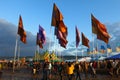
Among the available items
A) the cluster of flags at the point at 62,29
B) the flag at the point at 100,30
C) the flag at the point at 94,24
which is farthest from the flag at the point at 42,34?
the flag at the point at 100,30

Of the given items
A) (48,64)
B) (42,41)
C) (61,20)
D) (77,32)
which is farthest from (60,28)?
(42,41)

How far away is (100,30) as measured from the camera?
36.0m

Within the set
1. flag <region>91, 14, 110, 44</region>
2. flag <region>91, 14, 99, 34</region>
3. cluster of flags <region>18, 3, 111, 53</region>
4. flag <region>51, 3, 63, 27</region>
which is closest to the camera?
flag <region>51, 3, 63, 27</region>

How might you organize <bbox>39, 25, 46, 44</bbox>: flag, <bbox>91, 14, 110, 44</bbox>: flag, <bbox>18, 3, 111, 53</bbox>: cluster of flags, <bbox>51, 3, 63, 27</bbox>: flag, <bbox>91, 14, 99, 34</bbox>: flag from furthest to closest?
<bbox>39, 25, 46, 44</bbox>: flag → <bbox>91, 14, 99, 34</bbox>: flag → <bbox>91, 14, 110, 44</bbox>: flag → <bbox>18, 3, 111, 53</bbox>: cluster of flags → <bbox>51, 3, 63, 27</bbox>: flag

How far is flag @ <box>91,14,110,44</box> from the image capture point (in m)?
35.4

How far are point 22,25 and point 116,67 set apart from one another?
14014 mm

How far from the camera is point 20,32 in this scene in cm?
3847

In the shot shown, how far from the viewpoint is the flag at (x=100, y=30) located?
116 feet

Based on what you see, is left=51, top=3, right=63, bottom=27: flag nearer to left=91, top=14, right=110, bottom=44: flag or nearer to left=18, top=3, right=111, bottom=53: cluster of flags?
left=18, top=3, right=111, bottom=53: cluster of flags

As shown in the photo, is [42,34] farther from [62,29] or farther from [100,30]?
[62,29]

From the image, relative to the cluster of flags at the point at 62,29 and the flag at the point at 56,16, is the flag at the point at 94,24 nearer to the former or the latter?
the cluster of flags at the point at 62,29

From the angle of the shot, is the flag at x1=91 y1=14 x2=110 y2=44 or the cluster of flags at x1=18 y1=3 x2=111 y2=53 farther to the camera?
the flag at x1=91 y1=14 x2=110 y2=44

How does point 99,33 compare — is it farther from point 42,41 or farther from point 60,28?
point 42,41

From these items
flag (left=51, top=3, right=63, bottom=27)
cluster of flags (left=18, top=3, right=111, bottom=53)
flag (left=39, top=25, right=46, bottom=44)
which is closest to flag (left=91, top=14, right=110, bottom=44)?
cluster of flags (left=18, top=3, right=111, bottom=53)
